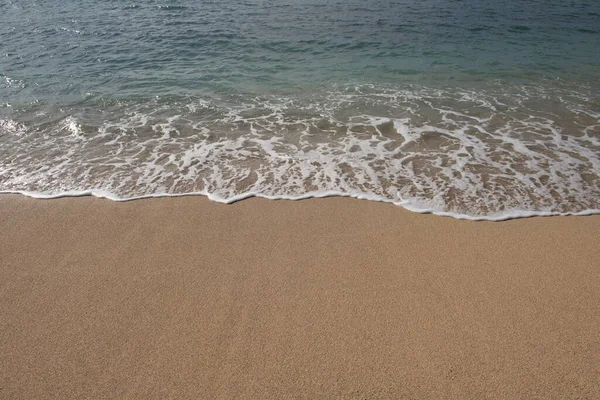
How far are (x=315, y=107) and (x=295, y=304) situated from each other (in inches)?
199

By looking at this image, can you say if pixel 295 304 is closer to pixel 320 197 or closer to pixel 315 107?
pixel 320 197

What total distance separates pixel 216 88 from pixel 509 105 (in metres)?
5.67

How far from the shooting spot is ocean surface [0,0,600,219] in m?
5.22

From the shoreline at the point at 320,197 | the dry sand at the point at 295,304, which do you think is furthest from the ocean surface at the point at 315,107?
the dry sand at the point at 295,304

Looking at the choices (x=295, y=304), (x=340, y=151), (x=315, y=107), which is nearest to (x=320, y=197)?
(x=340, y=151)

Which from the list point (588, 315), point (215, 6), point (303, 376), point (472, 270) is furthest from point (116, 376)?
point (215, 6)

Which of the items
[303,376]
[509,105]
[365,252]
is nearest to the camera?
[303,376]

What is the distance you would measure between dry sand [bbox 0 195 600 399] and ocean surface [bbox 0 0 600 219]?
65cm

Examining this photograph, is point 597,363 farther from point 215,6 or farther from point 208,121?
point 215,6

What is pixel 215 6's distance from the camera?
637 inches

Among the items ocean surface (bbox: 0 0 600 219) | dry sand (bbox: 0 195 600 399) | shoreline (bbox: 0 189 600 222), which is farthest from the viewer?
ocean surface (bbox: 0 0 600 219)

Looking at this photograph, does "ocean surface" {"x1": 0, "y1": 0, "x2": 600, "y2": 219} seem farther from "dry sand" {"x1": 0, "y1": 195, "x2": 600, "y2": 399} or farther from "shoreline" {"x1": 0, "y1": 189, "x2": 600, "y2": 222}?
"dry sand" {"x1": 0, "y1": 195, "x2": 600, "y2": 399}

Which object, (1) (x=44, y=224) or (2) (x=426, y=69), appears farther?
(2) (x=426, y=69)

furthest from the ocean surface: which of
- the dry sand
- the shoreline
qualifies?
the dry sand
